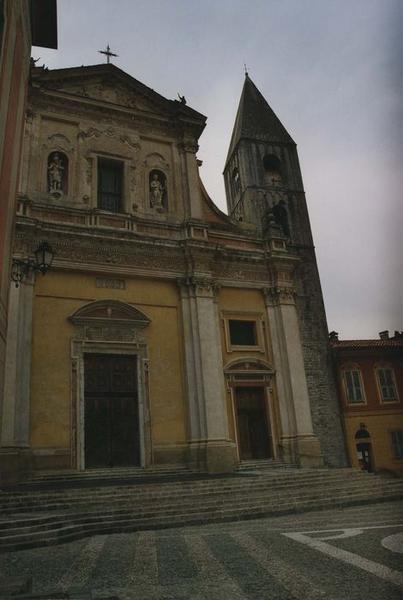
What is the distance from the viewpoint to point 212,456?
1447 cm

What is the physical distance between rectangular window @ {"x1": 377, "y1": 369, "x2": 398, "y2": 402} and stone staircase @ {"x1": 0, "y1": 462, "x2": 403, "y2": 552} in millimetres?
9877

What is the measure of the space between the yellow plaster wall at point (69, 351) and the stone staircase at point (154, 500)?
160 centimetres

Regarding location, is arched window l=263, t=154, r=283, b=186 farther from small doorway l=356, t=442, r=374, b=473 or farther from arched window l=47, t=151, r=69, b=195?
small doorway l=356, t=442, r=374, b=473

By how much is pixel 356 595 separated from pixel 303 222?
2067cm

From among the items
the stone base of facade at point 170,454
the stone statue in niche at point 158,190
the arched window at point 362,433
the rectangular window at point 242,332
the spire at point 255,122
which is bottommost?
the stone base of facade at point 170,454

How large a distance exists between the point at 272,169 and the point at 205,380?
526 inches

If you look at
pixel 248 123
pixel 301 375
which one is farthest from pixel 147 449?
pixel 248 123

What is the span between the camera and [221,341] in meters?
16.7

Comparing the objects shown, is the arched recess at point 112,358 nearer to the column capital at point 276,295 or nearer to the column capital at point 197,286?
the column capital at point 197,286

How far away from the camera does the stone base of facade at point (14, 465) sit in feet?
39.6

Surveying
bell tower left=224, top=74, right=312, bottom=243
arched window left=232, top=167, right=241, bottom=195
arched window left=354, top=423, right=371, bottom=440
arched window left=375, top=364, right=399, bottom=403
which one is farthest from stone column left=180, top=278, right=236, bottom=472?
arched window left=375, top=364, right=399, bottom=403

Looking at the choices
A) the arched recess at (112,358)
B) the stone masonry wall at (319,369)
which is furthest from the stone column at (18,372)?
the stone masonry wall at (319,369)

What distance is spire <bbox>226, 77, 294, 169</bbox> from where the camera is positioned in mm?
24750

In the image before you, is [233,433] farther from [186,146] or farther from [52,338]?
[186,146]
